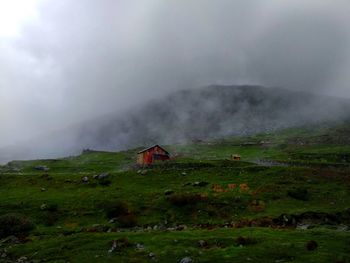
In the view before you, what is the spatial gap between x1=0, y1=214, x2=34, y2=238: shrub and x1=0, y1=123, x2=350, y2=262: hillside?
13 centimetres

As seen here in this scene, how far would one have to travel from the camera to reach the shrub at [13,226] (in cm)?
5212

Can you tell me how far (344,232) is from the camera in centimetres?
4325

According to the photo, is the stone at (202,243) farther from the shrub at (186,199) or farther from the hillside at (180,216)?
the shrub at (186,199)

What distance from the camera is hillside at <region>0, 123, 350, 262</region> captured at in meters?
38.7

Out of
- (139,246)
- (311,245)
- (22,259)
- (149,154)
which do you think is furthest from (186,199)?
(149,154)

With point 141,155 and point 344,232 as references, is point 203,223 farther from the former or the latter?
point 141,155

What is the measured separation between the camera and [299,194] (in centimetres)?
6431

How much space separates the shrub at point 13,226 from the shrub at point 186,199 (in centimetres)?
1813

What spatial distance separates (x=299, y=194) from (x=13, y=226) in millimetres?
37770

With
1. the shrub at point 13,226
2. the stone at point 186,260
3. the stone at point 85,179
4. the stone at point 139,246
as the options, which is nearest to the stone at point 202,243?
the stone at point 186,260

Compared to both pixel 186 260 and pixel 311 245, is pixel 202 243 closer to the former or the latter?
pixel 186 260

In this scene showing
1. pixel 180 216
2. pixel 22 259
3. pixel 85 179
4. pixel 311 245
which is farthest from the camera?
pixel 85 179

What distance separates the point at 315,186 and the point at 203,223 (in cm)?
2450

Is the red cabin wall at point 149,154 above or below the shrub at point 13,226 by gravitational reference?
above
